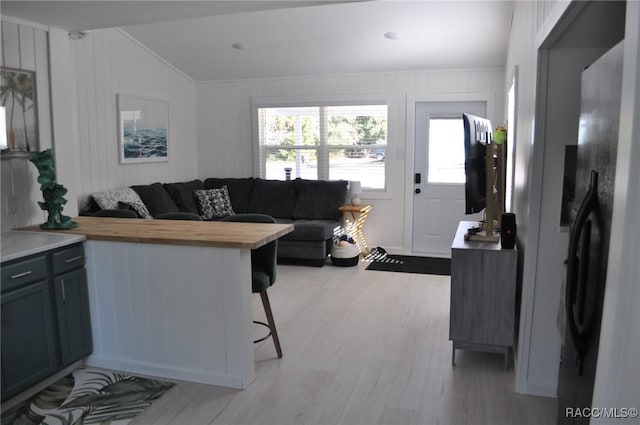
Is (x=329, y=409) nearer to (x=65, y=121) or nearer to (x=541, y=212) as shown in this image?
(x=541, y=212)

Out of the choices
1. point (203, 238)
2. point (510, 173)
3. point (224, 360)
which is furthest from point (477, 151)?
point (224, 360)

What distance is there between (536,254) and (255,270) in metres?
1.65

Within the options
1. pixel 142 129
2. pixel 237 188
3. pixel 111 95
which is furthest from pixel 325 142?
pixel 111 95

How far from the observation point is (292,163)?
669 centimetres

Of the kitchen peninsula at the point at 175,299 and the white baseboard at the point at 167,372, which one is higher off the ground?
the kitchen peninsula at the point at 175,299

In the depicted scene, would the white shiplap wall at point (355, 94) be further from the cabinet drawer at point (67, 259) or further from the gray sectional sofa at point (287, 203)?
the cabinet drawer at point (67, 259)

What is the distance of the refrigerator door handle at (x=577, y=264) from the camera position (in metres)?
1.49

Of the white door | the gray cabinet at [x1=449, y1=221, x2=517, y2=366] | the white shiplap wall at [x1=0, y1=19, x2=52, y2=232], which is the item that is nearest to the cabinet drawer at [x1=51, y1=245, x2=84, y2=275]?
the white shiplap wall at [x1=0, y1=19, x2=52, y2=232]

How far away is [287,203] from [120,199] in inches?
79.5

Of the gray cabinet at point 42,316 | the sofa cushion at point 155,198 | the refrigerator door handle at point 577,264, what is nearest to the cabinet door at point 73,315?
the gray cabinet at point 42,316

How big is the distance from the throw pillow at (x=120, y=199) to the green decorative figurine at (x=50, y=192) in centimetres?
166

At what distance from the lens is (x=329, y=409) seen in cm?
264

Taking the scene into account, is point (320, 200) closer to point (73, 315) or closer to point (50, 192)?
point (50, 192)

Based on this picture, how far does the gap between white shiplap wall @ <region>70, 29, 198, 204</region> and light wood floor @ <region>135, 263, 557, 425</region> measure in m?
2.33
